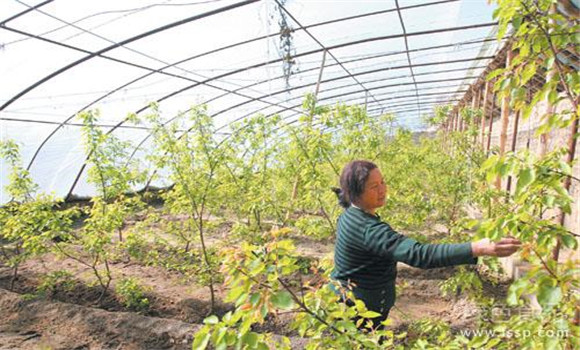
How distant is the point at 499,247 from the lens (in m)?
1.24

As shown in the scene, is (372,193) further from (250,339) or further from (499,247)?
(250,339)

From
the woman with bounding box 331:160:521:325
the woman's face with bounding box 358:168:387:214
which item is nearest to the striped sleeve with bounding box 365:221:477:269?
the woman with bounding box 331:160:521:325

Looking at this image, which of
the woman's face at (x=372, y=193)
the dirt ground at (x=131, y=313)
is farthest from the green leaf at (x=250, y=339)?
the dirt ground at (x=131, y=313)

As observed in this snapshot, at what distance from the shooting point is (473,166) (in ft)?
15.4

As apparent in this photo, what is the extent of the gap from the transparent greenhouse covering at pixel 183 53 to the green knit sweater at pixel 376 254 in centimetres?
324

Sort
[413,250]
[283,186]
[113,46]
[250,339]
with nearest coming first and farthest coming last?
[250,339]
[413,250]
[113,46]
[283,186]

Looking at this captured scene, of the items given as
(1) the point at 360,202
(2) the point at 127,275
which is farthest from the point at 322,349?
(2) the point at 127,275

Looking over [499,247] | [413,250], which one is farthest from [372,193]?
[499,247]

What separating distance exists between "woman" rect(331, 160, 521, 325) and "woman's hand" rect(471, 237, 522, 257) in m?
0.25

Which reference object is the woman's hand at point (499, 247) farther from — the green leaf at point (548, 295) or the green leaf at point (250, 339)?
the green leaf at point (250, 339)

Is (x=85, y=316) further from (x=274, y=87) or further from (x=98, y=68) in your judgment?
(x=274, y=87)

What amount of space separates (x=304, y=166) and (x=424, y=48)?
5.68m

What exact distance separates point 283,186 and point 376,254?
469 cm

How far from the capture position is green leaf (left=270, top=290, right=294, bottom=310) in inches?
41.6
